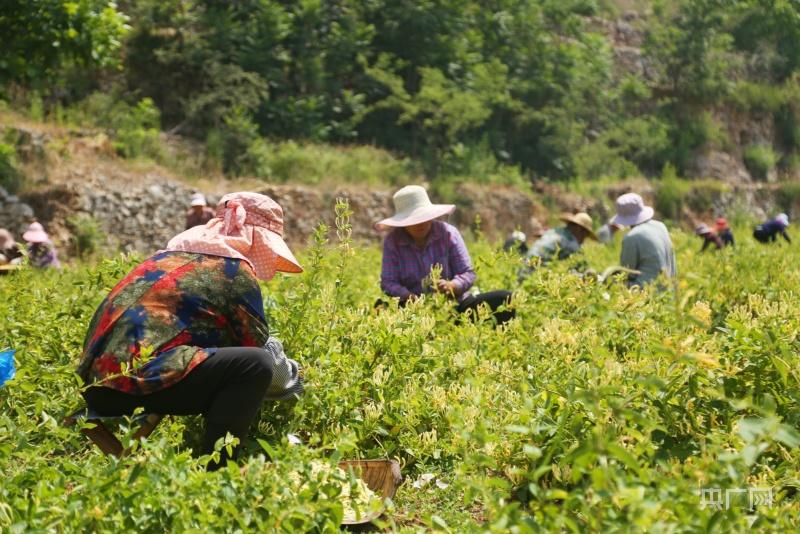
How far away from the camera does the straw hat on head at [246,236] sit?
374cm

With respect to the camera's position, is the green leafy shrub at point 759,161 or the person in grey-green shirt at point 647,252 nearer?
the person in grey-green shirt at point 647,252

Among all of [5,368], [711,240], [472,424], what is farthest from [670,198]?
[5,368]

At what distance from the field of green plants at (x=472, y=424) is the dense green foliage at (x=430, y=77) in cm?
909

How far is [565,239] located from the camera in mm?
7859

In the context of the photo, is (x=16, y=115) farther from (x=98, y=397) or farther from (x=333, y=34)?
(x=98, y=397)

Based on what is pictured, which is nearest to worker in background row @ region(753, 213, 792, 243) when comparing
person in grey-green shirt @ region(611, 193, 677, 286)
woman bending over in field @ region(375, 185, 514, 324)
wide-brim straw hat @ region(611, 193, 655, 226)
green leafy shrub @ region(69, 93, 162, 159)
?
wide-brim straw hat @ region(611, 193, 655, 226)

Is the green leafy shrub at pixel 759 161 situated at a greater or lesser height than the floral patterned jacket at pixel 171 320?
lesser

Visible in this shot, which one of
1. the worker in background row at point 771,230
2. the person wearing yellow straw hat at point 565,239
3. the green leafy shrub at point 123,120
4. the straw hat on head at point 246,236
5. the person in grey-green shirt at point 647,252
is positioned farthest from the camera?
the green leafy shrub at point 123,120

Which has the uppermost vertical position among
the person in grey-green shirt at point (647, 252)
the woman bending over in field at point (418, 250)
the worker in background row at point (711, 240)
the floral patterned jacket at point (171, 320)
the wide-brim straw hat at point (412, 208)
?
the floral patterned jacket at point (171, 320)

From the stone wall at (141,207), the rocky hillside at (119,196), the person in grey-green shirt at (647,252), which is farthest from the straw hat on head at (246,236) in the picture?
the stone wall at (141,207)

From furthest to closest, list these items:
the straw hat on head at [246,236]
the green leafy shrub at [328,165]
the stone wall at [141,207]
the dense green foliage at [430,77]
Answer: the green leafy shrub at [328,165], the dense green foliage at [430,77], the stone wall at [141,207], the straw hat on head at [246,236]

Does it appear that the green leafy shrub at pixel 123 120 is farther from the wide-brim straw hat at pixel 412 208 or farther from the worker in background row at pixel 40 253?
the wide-brim straw hat at pixel 412 208

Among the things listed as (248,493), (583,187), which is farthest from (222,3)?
(248,493)

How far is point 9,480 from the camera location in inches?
117
